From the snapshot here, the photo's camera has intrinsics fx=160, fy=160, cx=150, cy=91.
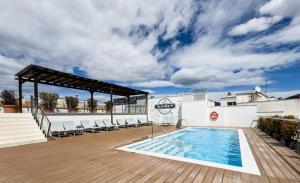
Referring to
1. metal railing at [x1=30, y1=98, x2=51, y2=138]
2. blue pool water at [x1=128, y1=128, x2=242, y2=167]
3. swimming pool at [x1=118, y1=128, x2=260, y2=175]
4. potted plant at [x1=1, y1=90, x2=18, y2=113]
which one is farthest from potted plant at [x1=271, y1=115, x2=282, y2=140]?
potted plant at [x1=1, y1=90, x2=18, y2=113]

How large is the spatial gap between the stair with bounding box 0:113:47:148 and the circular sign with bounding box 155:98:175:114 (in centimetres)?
1224

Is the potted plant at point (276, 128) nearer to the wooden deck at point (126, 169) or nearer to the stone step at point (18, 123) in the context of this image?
the wooden deck at point (126, 169)

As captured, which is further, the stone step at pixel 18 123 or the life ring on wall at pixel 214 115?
the life ring on wall at pixel 214 115

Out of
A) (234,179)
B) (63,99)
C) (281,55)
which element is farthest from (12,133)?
(281,55)

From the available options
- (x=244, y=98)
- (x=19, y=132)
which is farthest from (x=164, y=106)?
(x=244, y=98)

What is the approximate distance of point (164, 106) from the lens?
59.6 feet

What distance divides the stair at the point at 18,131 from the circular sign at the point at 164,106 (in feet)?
40.2

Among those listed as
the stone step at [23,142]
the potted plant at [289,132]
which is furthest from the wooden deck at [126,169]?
the stone step at [23,142]

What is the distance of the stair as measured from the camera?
263 inches

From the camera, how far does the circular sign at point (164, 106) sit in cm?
1776

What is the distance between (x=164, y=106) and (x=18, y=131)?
43.4 feet

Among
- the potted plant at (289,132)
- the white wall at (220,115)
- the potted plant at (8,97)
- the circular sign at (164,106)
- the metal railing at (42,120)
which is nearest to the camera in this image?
the potted plant at (289,132)

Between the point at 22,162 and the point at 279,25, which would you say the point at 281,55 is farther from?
the point at 22,162

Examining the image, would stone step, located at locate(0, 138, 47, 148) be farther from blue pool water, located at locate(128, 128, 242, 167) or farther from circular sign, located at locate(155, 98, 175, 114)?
circular sign, located at locate(155, 98, 175, 114)
